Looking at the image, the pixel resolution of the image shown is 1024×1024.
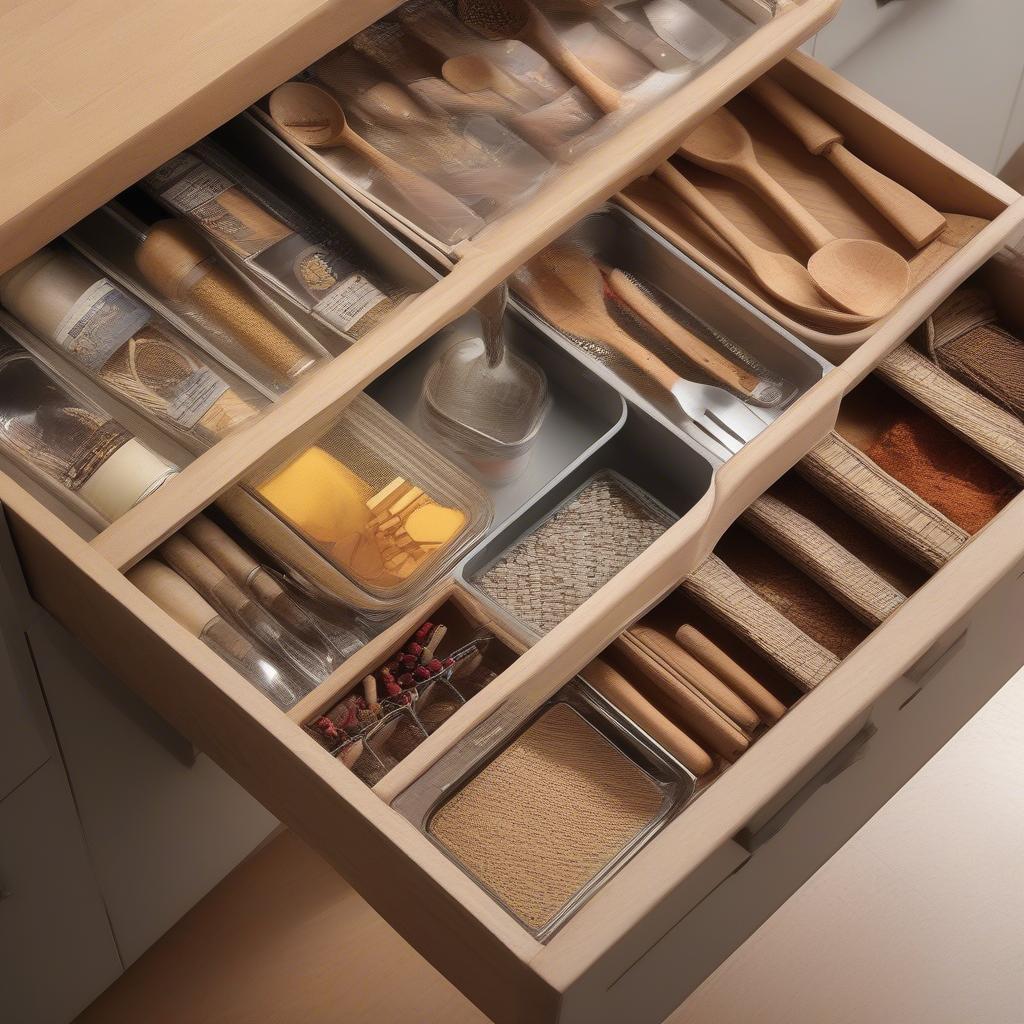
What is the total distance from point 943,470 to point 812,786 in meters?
0.29

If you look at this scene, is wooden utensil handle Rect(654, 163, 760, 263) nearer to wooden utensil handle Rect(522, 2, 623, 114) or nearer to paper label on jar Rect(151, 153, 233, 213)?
wooden utensil handle Rect(522, 2, 623, 114)

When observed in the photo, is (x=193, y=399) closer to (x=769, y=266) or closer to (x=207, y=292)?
(x=207, y=292)

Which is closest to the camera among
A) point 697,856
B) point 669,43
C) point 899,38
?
point 697,856

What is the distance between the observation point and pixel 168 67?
897mm

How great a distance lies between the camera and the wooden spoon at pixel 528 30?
3.69 ft

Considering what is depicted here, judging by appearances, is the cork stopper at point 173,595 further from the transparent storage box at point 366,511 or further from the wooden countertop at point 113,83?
the wooden countertop at point 113,83

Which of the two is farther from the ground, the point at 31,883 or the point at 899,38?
the point at 899,38

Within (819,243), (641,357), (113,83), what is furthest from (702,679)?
(113,83)

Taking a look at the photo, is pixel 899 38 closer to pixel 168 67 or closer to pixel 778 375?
pixel 778 375

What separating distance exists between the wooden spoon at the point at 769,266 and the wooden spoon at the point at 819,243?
0.04 feet

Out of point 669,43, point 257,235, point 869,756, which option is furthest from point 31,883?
point 669,43

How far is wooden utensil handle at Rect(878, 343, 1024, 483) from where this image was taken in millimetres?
1167

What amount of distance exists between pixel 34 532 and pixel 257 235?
29 centimetres

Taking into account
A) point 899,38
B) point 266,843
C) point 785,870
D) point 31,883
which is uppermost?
point 899,38
